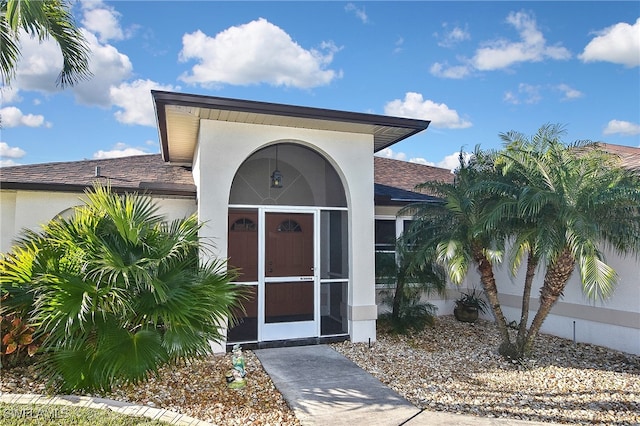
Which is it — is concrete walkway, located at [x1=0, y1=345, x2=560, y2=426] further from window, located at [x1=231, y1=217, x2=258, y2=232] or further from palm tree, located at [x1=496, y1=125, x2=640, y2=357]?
window, located at [x1=231, y1=217, x2=258, y2=232]

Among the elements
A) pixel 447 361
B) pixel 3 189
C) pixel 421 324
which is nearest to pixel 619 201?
pixel 447 361

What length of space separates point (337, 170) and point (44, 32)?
6.17 meters

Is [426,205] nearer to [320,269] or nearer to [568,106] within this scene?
[320,269]

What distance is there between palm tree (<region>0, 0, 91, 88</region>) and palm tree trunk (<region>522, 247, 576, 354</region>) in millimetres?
9827

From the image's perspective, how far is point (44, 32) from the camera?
770 cm

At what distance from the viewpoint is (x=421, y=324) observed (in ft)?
33.4

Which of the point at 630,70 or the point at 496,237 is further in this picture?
the point at 630,70

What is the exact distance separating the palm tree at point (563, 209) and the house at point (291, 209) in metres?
2.23

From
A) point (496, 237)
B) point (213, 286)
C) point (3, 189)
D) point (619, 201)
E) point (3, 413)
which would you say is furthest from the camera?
point (3, 189)

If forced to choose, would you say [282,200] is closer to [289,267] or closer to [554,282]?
[289,267]

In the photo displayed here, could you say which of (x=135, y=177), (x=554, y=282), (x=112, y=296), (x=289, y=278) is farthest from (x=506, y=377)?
(x=135, y=177)

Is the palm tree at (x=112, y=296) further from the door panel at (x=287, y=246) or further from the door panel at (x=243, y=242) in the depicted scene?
the door panel at (x=287, y=246)

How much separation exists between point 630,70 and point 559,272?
788cm

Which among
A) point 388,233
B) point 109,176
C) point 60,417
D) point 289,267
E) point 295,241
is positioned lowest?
point 60,417
